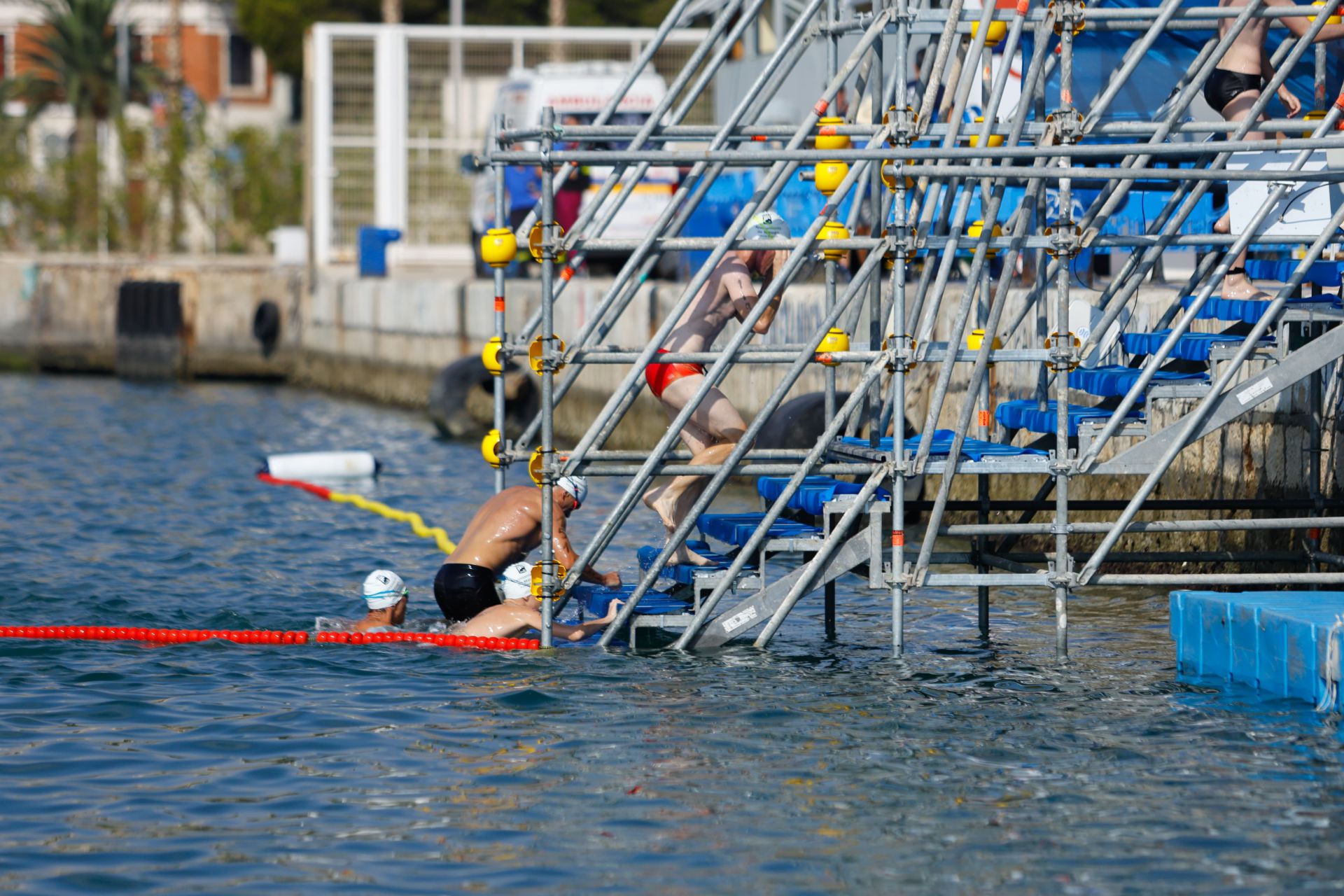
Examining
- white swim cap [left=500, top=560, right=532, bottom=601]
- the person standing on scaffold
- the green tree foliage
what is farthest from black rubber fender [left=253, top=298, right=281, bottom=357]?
the person standing on scaffold

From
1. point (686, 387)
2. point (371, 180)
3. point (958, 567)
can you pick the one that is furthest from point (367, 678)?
point (371, 180)

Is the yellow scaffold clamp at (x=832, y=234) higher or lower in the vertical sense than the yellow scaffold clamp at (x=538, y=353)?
higher

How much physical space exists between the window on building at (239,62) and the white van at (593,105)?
3890 centimetres

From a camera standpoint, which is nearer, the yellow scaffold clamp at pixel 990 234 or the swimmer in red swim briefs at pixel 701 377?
the yellow scaffold clamp at pixel 990 234

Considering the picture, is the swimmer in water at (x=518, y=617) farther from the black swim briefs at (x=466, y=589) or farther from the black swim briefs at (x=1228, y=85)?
the black swim briefs at (x=1228, y=85)

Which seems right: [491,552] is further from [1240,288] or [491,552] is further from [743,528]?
[1240,288]

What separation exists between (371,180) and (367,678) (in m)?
23.0

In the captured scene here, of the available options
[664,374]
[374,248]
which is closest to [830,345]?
[664,374]

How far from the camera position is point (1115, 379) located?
961cm

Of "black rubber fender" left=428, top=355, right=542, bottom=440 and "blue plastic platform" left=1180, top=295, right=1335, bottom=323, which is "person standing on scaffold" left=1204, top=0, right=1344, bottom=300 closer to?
"blue plastic platform" left=1180, top=295, right=1335, bottom=323

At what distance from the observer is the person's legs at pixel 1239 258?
1021cm

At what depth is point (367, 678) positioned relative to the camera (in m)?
9.42

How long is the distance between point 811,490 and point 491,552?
6.45 ft

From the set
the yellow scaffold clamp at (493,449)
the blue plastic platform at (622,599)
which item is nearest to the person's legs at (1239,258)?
Result: the blue plastic platform at (622,599)
